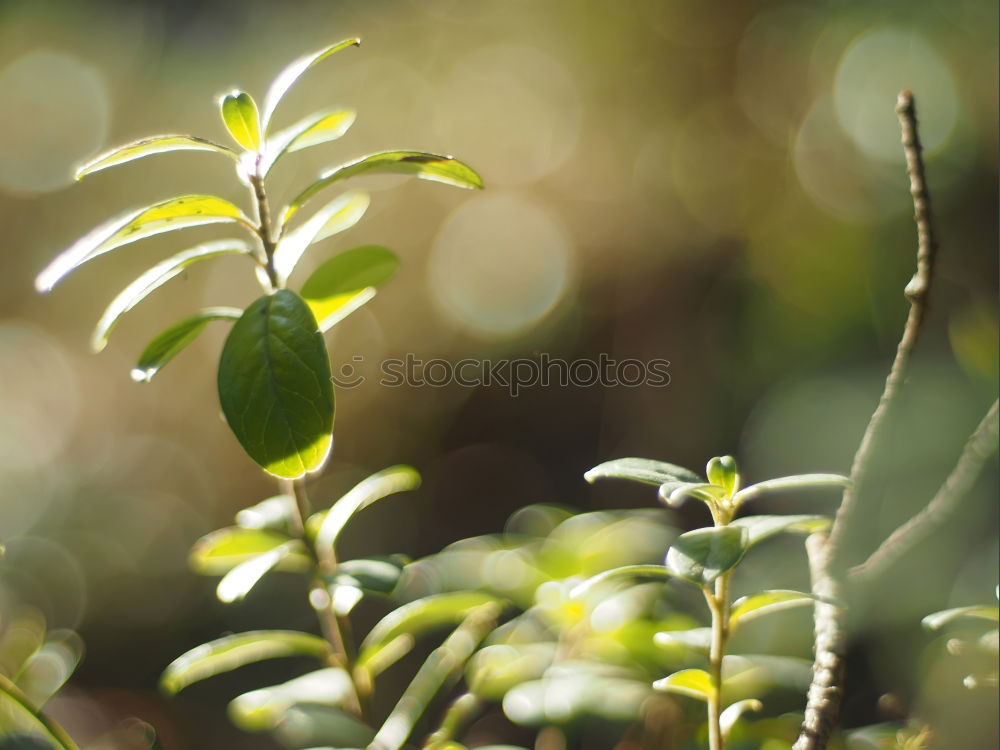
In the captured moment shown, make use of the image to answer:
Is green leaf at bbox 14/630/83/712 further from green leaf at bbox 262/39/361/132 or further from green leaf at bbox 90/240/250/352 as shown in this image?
green leaf at bbox 262/39/361/132

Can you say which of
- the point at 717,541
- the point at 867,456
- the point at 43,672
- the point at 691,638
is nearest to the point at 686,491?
the point at 717,541

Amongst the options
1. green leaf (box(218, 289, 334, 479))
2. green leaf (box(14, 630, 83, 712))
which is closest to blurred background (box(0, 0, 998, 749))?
green leaf (box(14, 630, 83, 712))

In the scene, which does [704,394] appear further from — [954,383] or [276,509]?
[276,509]

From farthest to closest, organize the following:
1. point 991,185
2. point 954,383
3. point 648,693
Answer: point 991,185, point 954,383, point 648,693

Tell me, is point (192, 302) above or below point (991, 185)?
below

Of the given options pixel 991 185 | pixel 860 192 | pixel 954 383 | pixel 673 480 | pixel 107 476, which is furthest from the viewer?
pixel 107 476

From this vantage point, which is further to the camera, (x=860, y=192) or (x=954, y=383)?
(x=860, y=192)

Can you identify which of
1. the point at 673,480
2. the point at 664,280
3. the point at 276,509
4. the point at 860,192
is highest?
the point at 860,192

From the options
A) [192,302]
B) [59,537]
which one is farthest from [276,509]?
[192,302]
